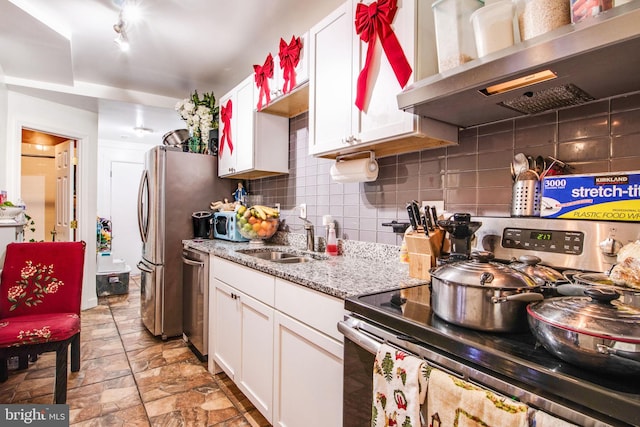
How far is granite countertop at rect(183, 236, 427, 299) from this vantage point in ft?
4.01

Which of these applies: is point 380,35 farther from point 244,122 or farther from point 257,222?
point 257,222

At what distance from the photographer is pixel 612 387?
0.51 meters

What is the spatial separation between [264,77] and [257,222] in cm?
107

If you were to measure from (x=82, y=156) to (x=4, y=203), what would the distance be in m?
1.62

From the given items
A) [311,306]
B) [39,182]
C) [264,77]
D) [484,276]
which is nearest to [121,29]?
[264,77]

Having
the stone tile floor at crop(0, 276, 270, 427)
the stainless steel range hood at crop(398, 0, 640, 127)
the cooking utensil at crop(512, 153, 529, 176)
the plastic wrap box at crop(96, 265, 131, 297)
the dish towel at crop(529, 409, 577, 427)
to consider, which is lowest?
the stone tile floor at crop(0, 276, 270, 427)

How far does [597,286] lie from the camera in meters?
0.76

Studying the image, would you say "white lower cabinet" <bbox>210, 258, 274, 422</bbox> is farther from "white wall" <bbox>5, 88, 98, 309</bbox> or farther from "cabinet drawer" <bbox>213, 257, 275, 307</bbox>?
"white wall" <bbox>5, 88, 98, 309</bbox>

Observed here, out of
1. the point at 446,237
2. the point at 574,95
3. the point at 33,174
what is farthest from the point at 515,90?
the point at 33,174

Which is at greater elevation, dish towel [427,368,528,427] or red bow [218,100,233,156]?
red bow [218,100,233,156]

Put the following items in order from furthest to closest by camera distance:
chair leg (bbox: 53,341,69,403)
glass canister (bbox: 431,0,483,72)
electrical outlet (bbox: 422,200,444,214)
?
chair leg (bbox: 53,341,69,403), electrical outlet (bbox: 422,200,444,214), glass canister (bbox: 431,0,483,72)

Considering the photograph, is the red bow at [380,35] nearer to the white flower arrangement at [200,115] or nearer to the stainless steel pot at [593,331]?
the stainless steel pot at [593,331]

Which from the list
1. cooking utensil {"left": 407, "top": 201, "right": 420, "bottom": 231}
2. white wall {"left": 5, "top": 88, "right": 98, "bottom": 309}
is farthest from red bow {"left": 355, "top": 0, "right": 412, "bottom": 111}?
white wall {"left": 5, "top": 88, "right": 98, "bottom": 309}

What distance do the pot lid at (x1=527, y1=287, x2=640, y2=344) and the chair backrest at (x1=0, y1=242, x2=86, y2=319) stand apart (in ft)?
8.18
